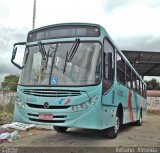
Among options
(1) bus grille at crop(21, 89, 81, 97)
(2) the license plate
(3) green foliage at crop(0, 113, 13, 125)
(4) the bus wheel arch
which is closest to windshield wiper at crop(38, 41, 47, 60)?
(1) bus grille at crop(21, 89, 81, 97)

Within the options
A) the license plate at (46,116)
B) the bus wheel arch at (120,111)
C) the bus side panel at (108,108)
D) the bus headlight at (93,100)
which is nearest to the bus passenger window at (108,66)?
the bus side panel at (108,108)

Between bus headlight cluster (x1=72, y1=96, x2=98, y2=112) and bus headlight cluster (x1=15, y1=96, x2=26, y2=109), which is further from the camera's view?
bus headlight cluster (x1=15, y1=96, x2=26, y2=109)

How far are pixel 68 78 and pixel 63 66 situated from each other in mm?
371

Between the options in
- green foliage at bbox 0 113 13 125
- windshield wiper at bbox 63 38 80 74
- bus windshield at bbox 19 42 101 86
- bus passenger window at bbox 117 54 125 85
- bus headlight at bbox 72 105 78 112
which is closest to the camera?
bus headlight at bbox 72 105 78 112

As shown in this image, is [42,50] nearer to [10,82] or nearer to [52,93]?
[52,93]

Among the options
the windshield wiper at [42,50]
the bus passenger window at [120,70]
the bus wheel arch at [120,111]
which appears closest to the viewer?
the windshield wiper at [42,50]

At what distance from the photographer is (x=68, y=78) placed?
9.14m

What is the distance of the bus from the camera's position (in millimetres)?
8914

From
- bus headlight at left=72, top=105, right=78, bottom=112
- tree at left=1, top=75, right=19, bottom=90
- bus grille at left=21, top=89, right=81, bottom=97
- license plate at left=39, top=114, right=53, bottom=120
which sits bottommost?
license plate at left=39, top=114, right=53, bottom=120

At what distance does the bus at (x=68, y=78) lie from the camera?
8914 mm

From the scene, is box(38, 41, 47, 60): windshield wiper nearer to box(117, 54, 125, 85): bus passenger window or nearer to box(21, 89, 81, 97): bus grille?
box(21, 89, 81, 97): bus grille

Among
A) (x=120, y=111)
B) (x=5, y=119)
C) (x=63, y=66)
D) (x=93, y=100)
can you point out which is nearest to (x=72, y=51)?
(x=63, y=66)

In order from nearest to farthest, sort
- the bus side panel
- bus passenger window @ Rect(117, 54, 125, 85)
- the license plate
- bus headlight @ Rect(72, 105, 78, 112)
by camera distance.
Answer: bus headlight @ Rect(72, 105, 78, 112) → the license plate → the bus side panel → bus passenger window @ Rect(117, 54, 125, 85)

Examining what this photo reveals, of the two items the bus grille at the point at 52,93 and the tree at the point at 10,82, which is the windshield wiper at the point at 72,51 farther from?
the tree at the point at 10,82
